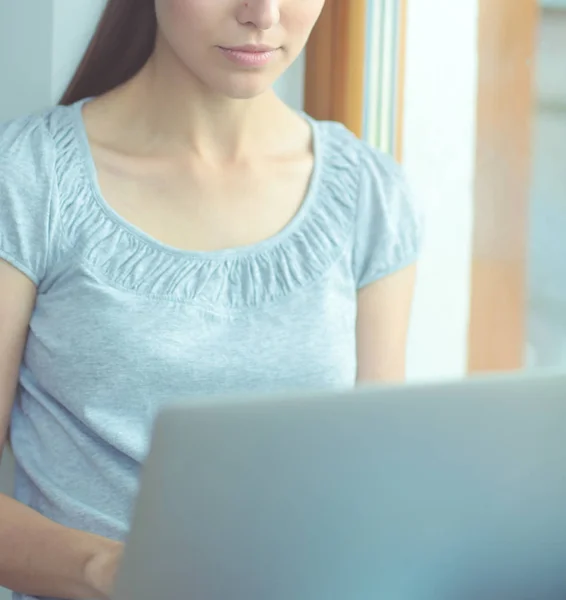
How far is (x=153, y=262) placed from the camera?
916 millimetres

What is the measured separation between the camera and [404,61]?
3.93 ft

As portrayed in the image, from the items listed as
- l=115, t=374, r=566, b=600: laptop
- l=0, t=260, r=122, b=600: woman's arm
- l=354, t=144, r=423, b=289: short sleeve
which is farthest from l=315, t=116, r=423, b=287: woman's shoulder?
l=115, t=374, r=566, b=600: laptop

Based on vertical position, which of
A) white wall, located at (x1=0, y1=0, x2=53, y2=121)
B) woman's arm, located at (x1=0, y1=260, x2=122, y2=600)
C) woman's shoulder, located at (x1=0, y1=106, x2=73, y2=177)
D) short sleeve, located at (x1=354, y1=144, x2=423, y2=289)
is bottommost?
woman's arm, located at (x1=0, y1=260, x2=122, y2=600)

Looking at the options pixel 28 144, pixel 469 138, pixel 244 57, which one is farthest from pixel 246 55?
pixel 469 138

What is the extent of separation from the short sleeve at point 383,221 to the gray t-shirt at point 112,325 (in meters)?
0.07

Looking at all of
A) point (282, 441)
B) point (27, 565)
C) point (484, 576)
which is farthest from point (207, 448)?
point (27, 565)

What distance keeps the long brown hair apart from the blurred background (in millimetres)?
258

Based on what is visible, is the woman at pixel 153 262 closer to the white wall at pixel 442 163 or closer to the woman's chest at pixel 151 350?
the woman's chest at pixel 151 350

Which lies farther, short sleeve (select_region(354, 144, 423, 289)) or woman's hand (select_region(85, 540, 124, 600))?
short sleeve (select_region(354, 144, 423, 289))

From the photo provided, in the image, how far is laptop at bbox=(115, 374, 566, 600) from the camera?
1.34 ft

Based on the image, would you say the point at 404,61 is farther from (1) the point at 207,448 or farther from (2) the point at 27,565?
(1) the point at 207,448

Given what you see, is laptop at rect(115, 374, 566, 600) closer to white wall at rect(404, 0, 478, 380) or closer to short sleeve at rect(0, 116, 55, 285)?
short sleeve at rect(0, 116, 55, 285)

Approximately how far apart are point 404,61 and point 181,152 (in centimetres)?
36

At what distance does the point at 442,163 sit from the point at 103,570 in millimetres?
708
